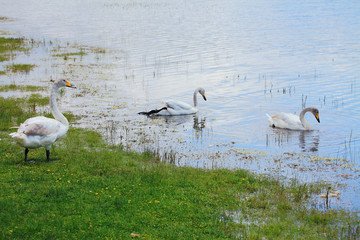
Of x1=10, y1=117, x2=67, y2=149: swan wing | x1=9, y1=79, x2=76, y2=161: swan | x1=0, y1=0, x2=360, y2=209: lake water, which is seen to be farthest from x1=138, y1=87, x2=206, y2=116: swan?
x1=10, y1=117, x2=67, y2=149: swan wing

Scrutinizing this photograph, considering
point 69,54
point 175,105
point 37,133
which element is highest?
point 69,54

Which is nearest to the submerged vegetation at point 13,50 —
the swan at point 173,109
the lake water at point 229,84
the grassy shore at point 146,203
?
the lake water at point 229,84

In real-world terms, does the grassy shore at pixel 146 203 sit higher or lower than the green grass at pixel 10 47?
lower

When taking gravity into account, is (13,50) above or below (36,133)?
above

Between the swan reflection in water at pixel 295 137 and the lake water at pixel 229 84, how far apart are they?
0.04 m

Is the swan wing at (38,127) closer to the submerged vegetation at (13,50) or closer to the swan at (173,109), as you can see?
the swan at (173,109)

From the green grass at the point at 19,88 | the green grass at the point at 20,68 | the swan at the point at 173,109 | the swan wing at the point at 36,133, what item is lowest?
the swan wing at the point at 36,133

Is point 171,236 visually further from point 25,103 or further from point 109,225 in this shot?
point 25,103

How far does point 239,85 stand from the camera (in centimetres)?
2684

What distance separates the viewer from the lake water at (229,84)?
14.9 m

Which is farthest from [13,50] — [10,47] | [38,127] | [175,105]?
[38,127]

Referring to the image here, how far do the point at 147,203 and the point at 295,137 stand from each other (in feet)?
31.8

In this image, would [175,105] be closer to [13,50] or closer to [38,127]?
[38,127]

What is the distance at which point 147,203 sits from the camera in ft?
31.4
